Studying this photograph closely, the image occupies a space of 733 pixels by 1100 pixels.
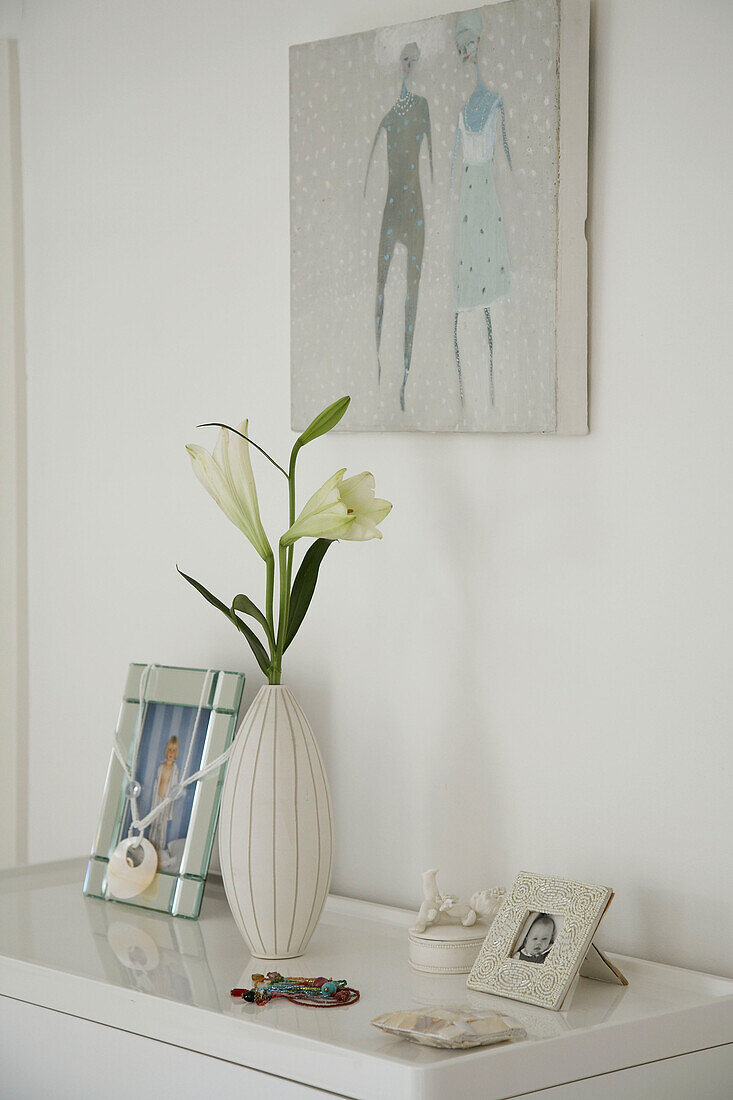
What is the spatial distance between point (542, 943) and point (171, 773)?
566mm

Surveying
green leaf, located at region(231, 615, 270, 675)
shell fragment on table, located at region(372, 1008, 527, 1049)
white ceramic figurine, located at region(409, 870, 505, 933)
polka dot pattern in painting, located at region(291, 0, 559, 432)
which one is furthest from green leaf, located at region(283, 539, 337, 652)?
shell fragment on table, located at region(372, 1008, 527, 1049)

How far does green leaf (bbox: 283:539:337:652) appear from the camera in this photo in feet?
4.78

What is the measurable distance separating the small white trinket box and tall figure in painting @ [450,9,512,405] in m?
0.56

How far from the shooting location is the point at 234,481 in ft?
4.75

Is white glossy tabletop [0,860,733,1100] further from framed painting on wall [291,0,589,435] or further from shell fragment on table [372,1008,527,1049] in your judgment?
framed painting on wall [291,0,589,435]

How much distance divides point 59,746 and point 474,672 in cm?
78

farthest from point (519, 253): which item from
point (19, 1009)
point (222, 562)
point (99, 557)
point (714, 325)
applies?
point (19, 1009)

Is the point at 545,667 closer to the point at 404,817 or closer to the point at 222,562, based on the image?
the point at 404,817

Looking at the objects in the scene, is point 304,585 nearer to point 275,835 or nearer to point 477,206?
point 275,835

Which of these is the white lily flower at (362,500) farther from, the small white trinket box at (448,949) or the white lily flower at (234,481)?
the small white trinket box at (448,949)

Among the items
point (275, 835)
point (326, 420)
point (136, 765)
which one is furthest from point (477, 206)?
point (136, 765)

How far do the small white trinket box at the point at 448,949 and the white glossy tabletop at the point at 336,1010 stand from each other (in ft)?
0.05

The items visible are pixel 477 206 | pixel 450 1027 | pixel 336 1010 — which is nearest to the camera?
pixel 450 1027

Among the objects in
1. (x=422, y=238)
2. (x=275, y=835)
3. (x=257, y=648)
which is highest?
(x=422, y=238)
